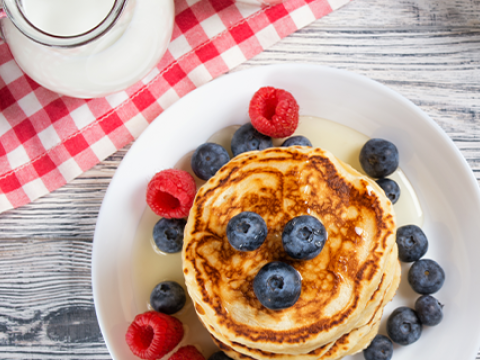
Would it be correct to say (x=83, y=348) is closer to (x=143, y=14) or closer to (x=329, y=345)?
(x=329, y=345)

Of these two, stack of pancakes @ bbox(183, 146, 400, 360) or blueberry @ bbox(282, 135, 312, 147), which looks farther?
blueberry @ bbox(282, 135, 312, 147)

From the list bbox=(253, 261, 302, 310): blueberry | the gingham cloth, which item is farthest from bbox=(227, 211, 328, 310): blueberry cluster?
the gingham cloth

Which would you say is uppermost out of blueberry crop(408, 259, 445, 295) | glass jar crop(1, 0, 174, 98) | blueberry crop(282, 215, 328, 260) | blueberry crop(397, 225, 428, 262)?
glass jar crop(1, 0, 174, 98)

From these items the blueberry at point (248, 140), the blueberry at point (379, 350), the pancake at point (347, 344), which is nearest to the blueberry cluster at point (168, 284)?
the pancake at point (347, 344)

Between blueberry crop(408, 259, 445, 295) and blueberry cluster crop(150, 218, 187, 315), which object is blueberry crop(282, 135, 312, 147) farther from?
blueberry crop(408, 259, 445, 295)

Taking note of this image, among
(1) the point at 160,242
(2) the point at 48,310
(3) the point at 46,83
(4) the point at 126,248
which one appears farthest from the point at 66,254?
(3) the point at 46,83

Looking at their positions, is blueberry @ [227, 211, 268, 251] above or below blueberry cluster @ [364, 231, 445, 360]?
above
